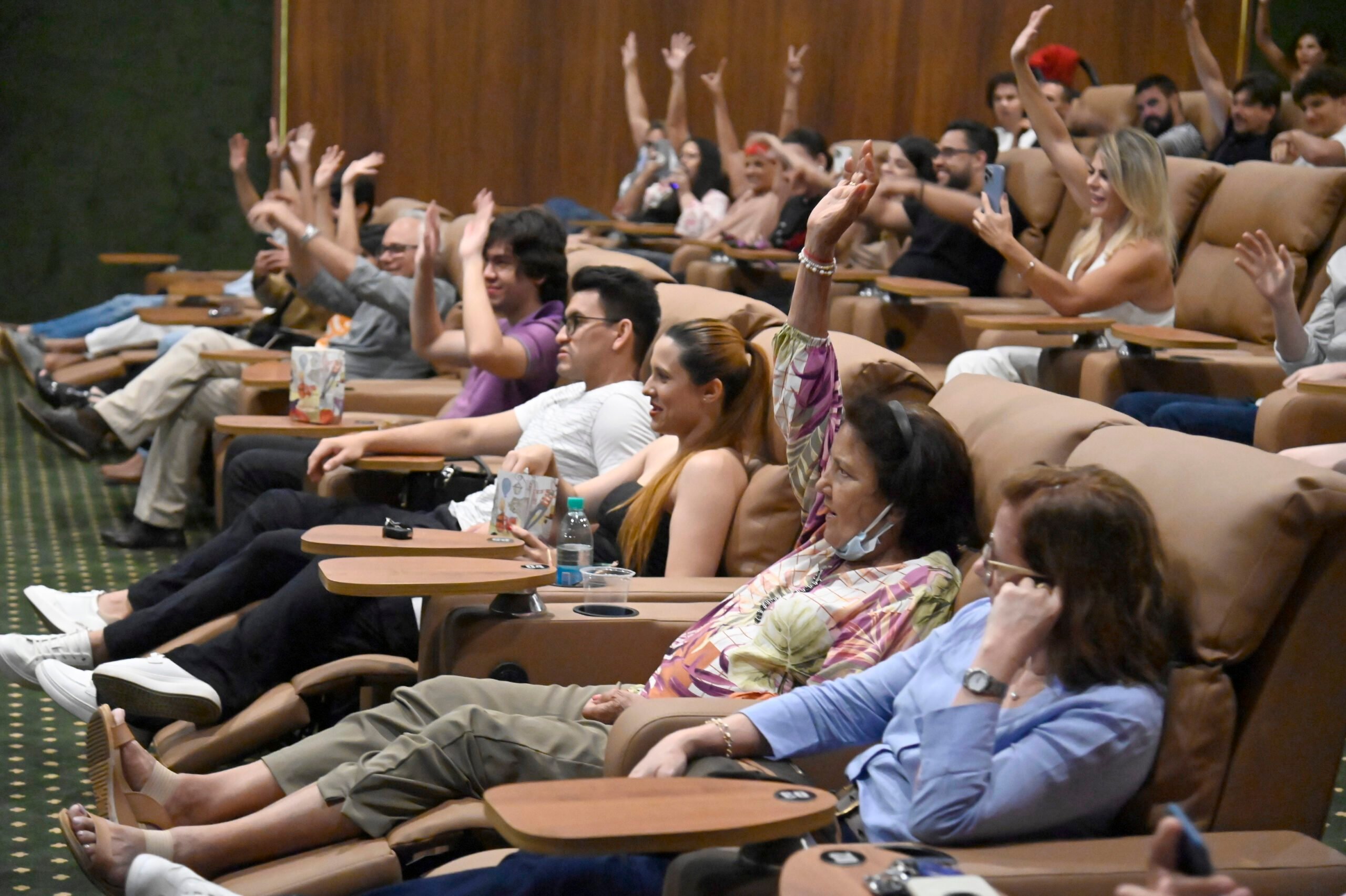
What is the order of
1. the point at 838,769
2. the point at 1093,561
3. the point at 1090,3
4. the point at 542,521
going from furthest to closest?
the point at 1090,3 < the point at 542,521 < the point at 838,769 < the point at 1093,561

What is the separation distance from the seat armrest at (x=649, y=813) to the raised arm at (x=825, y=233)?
0.89 m

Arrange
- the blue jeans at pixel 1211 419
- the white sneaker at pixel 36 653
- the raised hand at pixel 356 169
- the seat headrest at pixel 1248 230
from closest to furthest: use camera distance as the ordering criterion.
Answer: the white sneaker at pixel 36 653, the blue jeans at pixel 1211 419, the seat headrest at pixel 1248 230, the raised hand at pixel 356 169

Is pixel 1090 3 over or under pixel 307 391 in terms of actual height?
over

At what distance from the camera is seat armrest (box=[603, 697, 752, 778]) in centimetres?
180

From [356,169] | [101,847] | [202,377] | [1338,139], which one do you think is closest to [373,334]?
[202,377]

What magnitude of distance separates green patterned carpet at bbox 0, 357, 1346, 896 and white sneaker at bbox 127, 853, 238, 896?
0.55m

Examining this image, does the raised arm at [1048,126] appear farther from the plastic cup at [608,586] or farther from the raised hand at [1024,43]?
the plastic cup at [608,586]

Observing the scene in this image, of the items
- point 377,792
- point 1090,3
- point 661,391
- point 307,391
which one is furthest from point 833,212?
point 1090,3

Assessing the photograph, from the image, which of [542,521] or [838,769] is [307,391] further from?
[838,769]

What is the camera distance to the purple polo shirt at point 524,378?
12.0 feet

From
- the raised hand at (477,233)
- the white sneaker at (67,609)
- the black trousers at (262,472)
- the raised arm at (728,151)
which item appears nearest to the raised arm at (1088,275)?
the raised hand at (477,233)

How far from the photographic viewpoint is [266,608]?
8.94 feet

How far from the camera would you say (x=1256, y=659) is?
165 cm

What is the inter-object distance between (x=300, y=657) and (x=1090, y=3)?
285 inches
